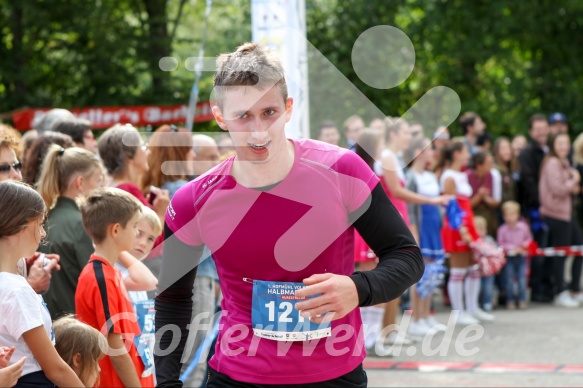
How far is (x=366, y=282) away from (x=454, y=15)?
15.9 meters

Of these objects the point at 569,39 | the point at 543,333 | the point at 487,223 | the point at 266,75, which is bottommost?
the point at 543,333

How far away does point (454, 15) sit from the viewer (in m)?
18.1

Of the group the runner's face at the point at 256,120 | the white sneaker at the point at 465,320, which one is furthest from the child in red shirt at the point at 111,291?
the white sneaker at the point at 465,320

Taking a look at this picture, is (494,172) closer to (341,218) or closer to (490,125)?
(490,125)

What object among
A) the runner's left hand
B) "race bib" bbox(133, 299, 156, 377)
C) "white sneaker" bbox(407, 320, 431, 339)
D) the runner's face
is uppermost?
the runner's face

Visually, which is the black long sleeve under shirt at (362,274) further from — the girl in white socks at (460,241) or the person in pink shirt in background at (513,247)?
the person in pink shirt in background at (513,247)

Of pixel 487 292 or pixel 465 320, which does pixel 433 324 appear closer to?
pixel 465 320

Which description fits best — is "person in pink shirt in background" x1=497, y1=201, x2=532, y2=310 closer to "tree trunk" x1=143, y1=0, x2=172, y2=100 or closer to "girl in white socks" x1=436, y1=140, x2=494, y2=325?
"girl in white socks" x1=436, y1=140, x2=494, y2=325

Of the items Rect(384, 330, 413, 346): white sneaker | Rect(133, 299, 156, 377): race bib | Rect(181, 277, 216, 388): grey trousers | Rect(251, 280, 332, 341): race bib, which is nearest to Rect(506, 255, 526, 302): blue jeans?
Rect(384, 330, 413, 346): white sneaker

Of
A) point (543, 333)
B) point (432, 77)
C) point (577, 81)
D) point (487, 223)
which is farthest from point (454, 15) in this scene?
point (543, 333)

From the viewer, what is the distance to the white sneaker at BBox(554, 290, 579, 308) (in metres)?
11.1

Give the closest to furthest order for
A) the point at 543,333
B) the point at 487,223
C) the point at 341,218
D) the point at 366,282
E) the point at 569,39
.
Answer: the point at 366,282, the point at 341,218, the point at 543,333, the point at 487,223, the point at 569,39

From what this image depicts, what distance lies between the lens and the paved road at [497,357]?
7.33 metres

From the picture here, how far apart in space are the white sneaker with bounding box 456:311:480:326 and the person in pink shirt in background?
3.67 ft
